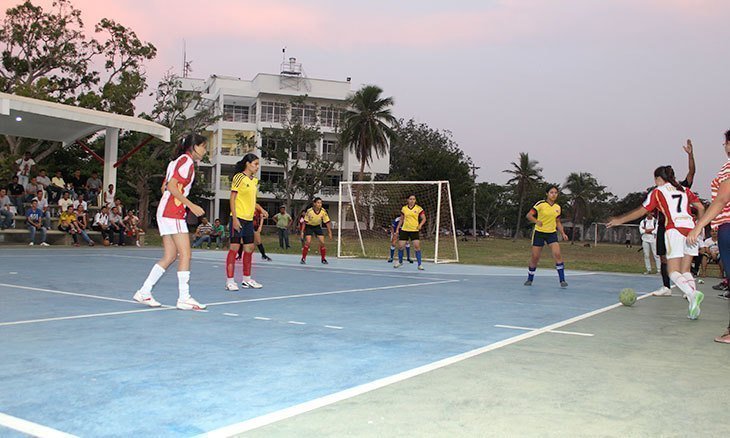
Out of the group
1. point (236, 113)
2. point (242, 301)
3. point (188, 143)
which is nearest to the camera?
point (188, 143)

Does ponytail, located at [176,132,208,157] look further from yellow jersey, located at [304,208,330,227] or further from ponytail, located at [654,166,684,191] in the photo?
yellow jersey, located at [304,208,330,227]

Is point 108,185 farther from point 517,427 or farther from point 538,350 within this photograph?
point 517,427

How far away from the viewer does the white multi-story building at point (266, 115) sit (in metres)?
60.6

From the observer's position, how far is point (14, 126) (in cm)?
2534

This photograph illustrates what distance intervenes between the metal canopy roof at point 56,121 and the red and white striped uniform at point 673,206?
1942 cm

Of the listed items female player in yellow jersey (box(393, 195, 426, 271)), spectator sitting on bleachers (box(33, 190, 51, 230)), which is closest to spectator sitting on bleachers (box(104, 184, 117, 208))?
spectator sitting on bleachers (box(33, 190, 51, 230))

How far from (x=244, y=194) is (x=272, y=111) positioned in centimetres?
5314

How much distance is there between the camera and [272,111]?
6175 cm

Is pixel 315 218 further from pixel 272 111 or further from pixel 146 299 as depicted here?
pixel 272 111

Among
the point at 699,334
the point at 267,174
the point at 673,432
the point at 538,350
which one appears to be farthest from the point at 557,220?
the point at 267,174

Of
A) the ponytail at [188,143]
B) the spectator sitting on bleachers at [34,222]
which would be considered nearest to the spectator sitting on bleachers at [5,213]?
the spectator sitting on bleachers at [34,222]

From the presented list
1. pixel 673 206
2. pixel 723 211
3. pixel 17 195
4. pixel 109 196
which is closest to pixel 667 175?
pixel 673 206

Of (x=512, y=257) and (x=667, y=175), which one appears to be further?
(x=512, y=257)

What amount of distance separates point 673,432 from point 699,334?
408 cm
